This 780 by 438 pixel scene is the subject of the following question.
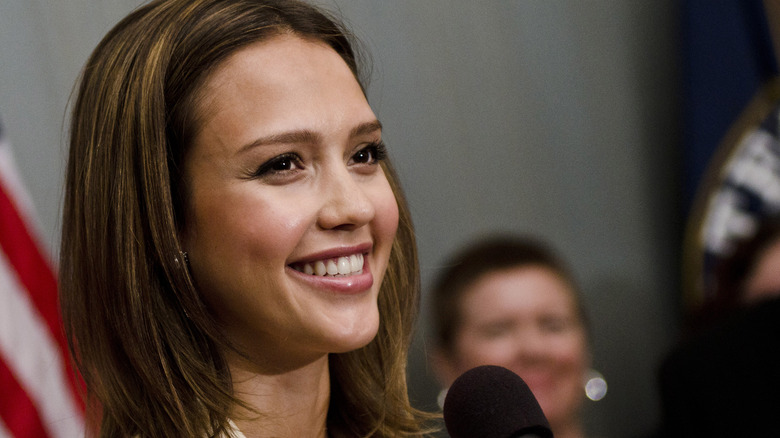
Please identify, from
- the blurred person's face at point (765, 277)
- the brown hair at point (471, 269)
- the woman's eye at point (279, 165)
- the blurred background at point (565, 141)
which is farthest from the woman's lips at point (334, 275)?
the blurred person's face at point (765, 277)

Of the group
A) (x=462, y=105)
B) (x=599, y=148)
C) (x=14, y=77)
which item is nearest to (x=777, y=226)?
(x=599, y=148)

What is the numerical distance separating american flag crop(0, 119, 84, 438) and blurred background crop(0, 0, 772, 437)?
1047 mm

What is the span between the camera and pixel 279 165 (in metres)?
1.12

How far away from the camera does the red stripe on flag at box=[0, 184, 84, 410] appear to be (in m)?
1.94

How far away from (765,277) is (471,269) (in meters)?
0.88

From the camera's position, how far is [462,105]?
297 cm

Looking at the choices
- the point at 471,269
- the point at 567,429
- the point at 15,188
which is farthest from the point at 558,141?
the point at 15,188

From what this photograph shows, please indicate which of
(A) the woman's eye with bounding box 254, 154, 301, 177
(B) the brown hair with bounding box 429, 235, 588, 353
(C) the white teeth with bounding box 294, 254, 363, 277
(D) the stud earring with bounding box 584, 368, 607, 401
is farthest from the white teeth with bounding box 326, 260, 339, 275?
(D) the stud earring with bounding box 584, 368, 607, 401

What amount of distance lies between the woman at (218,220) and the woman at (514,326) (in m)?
1.31

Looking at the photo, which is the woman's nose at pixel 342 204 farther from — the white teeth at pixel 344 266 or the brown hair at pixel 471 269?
the brown hair at pixel 471 269

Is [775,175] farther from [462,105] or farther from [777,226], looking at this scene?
[462,105]

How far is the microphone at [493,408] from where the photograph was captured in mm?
834

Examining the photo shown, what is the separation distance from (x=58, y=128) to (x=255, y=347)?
1212 mm

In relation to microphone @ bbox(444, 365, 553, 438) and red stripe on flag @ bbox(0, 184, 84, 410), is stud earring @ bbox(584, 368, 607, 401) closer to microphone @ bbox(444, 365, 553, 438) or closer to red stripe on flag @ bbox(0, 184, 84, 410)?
red stripe on flag @ bbox(0, 184, 84, 410)
